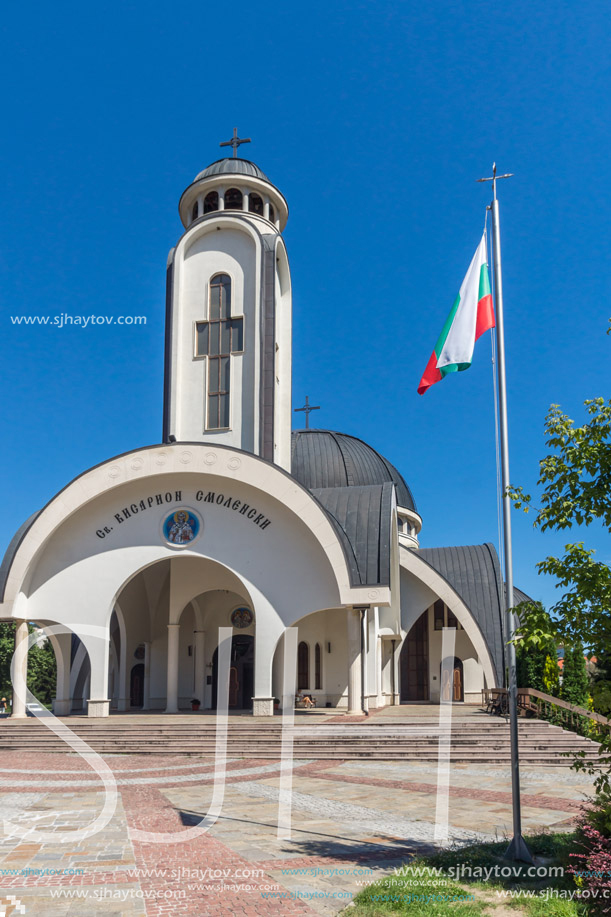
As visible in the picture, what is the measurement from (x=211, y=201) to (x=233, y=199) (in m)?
0.77

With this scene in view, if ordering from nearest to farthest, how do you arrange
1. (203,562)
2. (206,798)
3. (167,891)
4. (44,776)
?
(167,891) < (206,798) < (44,776) < (203,562)

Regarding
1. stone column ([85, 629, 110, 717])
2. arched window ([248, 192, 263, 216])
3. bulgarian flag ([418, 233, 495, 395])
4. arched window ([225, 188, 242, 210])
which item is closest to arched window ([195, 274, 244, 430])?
arched window ([225, 188, 242, 210])

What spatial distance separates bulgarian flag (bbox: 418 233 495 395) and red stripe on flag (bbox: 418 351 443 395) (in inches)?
5.4

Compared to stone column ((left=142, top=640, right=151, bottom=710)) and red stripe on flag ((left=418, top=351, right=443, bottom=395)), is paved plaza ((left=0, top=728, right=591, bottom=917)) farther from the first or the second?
stone column ((left=142, top=640, right=151, bottom=710))

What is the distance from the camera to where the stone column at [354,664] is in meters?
20.4

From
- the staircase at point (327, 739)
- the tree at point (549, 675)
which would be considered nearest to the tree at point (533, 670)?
the tree at point (549, 675)

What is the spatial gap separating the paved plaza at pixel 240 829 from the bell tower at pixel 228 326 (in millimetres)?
12043

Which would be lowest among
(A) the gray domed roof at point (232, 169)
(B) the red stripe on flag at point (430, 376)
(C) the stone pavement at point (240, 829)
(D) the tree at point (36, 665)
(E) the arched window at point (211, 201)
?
(D) the tree at point (36, 665)

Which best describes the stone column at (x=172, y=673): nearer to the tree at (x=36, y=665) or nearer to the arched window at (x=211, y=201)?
the arched window at (x=211, y=201)

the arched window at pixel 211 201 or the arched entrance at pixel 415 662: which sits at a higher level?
the arched window at pixel 211 201

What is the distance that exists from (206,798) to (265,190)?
69.3ft

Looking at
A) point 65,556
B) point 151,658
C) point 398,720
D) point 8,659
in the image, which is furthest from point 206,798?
point 8,659

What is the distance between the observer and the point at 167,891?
21.8 ft

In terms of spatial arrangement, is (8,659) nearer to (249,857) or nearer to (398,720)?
(398,720)
